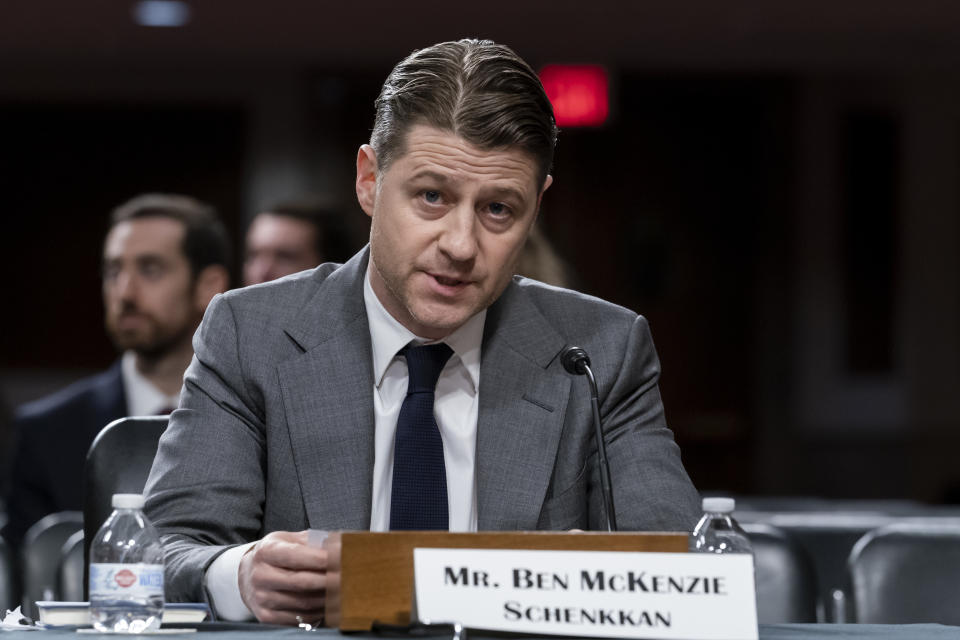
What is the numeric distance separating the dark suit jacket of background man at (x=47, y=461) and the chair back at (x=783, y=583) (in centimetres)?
190

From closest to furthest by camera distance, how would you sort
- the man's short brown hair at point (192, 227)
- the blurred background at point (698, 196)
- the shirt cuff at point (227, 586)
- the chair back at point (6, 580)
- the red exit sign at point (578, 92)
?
the shirt cuff at point (227, 586) < the chair back at point (6, 580) < the man's short brown hair at point (192, 227) < the red exit sign at point (578, 92) < the blurred background at point (698, 196)

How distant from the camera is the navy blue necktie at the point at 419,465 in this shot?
1.96 metres

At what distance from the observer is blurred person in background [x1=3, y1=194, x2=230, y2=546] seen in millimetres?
3693

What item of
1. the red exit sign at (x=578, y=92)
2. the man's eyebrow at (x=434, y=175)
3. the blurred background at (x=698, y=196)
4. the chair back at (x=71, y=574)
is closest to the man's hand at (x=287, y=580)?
the man's eyebrow at (x=434, y=175)

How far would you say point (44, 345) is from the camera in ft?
28.6

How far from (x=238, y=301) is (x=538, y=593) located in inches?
35.2

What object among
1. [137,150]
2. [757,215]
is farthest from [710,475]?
[137,150]

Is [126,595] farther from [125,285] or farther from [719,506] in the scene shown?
[125,285]

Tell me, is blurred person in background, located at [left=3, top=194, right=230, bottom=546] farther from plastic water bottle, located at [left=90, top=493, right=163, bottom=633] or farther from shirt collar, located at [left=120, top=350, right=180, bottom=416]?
plastic water bottle, located at [left=90, top=493, right=163, bottom=633]

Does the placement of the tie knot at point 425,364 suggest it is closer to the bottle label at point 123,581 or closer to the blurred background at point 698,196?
the bottle label at point 123,581

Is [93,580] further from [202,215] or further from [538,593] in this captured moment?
[202,215]

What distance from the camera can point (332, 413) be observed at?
202 cm

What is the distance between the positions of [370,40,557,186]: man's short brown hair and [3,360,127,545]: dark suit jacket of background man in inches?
76.9

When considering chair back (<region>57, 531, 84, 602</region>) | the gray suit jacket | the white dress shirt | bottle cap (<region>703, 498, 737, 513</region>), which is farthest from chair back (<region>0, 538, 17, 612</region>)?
bottle cap (<region>703, 498, 737, 513</region>)
